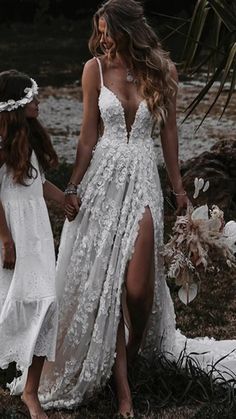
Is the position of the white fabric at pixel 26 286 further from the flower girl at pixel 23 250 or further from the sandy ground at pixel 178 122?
the sandy ground at pixel 178 122

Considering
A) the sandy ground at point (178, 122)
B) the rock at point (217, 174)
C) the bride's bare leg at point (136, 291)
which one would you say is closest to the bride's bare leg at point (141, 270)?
the bride's bare leg at point (136, 291)

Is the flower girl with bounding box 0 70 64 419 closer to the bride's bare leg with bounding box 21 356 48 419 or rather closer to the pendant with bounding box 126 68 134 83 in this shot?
the bride's bare leg with bounding box 21 356 48 419

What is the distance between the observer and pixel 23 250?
439 cm

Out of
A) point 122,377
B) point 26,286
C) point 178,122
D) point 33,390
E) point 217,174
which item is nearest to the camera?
point 26,286

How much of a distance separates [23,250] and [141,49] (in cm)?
102

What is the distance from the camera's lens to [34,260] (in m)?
4.40

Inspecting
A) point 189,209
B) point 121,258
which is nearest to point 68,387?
point 121,258

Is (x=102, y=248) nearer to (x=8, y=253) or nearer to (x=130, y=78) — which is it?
(x=8, y=253)

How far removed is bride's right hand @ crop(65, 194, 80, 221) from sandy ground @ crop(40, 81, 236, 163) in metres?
6.80

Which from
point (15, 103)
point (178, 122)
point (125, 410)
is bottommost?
point (178, 122)

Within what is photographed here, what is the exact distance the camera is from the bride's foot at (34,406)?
445 cm

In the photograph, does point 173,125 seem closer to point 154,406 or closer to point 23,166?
point 23,166

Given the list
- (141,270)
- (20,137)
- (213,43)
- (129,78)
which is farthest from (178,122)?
(20,137)

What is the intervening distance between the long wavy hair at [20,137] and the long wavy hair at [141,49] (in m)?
0.43
